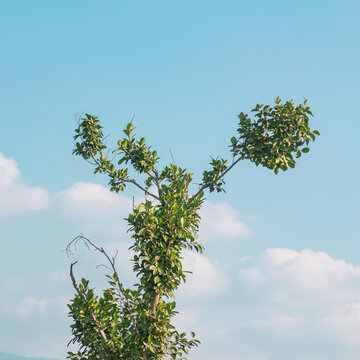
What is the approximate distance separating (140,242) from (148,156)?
5.53 ft

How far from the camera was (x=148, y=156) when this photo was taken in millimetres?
8422

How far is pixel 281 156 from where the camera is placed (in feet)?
26.5

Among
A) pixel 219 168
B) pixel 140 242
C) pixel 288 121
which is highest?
pixel 288 121

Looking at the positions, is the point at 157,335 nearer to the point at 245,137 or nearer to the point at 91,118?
the point at 245,137

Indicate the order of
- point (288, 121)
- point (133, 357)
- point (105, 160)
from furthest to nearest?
point (105, 160) < point (288, 121) < point (133, 357)

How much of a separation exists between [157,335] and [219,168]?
2851 millimetres

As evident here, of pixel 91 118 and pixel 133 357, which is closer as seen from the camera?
pixel 133 357

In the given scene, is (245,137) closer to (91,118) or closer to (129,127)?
(129,127)

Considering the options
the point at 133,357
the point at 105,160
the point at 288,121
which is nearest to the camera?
the point at 133,357

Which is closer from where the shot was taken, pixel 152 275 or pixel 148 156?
pixel 152 275

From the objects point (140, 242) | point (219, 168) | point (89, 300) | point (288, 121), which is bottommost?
point (89, 300)

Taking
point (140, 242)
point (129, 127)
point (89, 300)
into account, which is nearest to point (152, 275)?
point (140, 242)

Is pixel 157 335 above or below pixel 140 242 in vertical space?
below

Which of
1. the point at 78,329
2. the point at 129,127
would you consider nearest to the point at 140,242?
the point at 78,329
